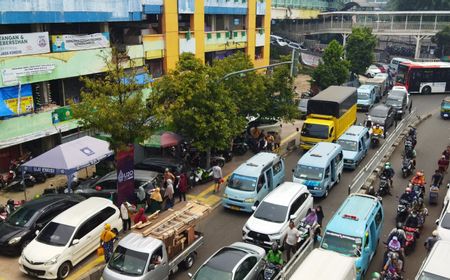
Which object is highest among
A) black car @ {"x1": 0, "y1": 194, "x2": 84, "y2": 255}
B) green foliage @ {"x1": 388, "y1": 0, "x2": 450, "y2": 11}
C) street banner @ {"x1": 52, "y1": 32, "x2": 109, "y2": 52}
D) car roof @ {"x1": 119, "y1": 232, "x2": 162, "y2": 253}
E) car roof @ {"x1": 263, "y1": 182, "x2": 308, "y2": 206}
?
green foliage @ {"x1": 388, "y1": 0, "x2": 450, "y2": 11}

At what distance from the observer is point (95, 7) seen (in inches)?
1085

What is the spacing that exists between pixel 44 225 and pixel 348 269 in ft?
36.4

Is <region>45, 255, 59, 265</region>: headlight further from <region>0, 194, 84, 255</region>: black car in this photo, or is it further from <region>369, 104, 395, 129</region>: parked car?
<region>369, 104, 395, 129</region>: parked car

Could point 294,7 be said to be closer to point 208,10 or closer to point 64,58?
point 208,10

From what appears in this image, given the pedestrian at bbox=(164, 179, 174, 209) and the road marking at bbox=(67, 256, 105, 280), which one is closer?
the road marking at bbox=(67, 256, 105, 280)

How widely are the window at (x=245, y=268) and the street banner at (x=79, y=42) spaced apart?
1758 cm

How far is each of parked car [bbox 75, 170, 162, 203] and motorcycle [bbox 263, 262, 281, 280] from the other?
8315 mm

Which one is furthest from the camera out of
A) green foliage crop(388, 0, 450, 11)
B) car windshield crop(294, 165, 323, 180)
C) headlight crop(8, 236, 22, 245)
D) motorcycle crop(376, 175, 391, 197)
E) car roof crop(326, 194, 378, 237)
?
green foliage crop(388, 0, 450, 11)

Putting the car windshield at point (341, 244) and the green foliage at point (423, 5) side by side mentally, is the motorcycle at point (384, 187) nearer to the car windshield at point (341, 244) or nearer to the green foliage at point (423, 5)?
the car windshield at point (341, 244)

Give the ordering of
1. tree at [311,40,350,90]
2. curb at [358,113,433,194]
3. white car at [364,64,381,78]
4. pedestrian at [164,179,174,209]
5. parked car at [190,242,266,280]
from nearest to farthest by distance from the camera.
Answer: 1. parked car at [190,242,266,280]
2. pedestrian at [164,179,174,209]
3. curb at [358,113,433,194]
4. tree at [311,40,350,90]
5. white car at [364,64,381,78]

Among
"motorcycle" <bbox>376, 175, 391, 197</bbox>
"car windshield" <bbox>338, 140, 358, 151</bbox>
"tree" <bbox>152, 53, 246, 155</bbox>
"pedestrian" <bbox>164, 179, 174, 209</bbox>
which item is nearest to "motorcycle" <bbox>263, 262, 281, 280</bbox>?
"pedestrian" <bbox>164, 179, 174, 209</bbox>

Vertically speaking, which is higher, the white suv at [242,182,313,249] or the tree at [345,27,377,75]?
the tree at [345,27,377,75]

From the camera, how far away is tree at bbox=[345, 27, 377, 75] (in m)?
54.3

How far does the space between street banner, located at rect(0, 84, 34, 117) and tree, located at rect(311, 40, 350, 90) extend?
1182 inches
